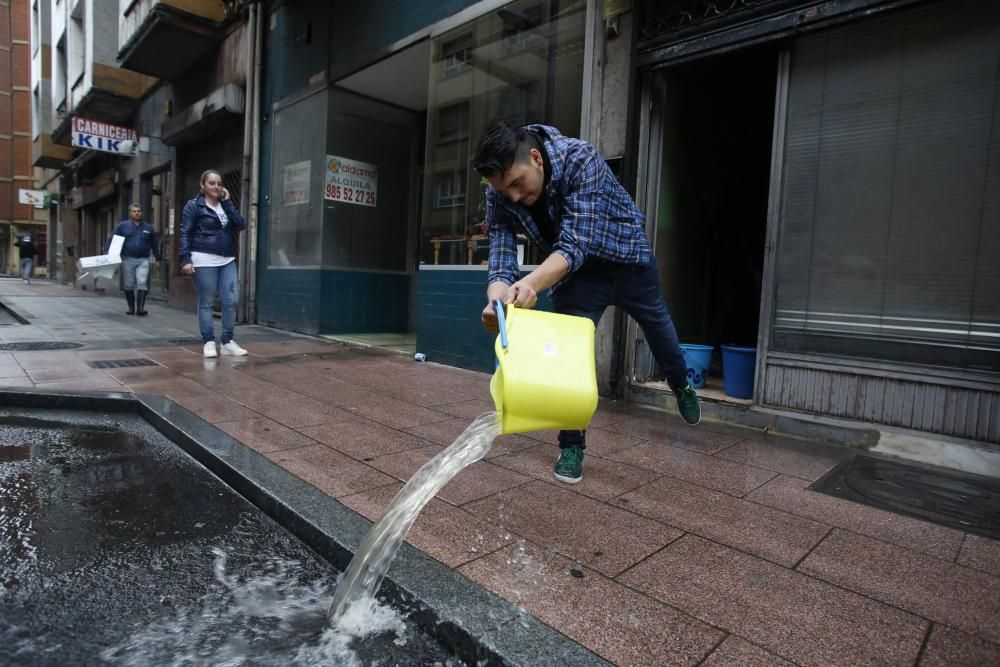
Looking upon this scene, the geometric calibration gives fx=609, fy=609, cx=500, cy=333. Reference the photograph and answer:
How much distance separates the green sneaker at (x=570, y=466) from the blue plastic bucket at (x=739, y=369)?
82.5 inches

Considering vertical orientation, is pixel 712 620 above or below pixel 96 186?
below

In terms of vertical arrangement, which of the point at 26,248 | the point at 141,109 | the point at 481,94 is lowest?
the point at 26,248

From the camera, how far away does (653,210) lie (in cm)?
505

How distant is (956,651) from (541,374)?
1.39 metres

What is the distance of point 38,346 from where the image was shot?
263 inches

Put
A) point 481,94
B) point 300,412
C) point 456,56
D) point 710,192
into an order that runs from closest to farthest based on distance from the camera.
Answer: point 300,412 → point 710,192 → point 481,94 → point 456,56

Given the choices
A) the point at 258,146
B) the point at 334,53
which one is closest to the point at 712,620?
the point at 334,53

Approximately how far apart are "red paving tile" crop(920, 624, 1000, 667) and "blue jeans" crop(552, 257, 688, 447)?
158cm

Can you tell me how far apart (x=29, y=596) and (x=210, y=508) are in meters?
0.82

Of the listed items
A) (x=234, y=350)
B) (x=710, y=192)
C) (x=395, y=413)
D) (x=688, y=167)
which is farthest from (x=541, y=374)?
(x=234, y=350)

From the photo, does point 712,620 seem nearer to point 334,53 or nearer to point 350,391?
point 350,391

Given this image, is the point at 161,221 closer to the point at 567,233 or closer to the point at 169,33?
the point at 169,33

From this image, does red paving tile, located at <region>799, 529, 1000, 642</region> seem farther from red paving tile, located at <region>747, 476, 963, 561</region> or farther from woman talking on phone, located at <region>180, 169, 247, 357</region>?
woman talking on phone, located at <region>180, 169, 247, 357</region>

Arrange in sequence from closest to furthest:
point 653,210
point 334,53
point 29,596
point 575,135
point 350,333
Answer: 1. point 29,596
2. point 653,210
3. point 575,135
4. point 334,53
5. point 350,333
